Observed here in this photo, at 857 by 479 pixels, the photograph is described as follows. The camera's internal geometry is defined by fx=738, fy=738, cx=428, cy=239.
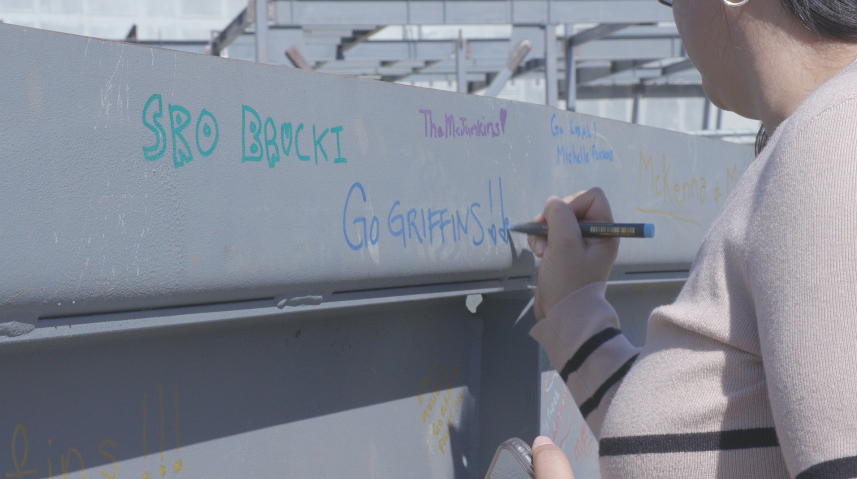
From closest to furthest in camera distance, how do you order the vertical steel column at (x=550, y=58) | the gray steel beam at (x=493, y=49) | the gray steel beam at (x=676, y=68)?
the vertical steel column at (x=550, y=58) → the gray steel beam at (x=493, y=49) → the gray steel beam at (x=676, y=68)

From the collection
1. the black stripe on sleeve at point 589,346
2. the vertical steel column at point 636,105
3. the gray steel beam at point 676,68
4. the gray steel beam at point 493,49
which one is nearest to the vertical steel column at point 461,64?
the gray steel beam at point 493,49

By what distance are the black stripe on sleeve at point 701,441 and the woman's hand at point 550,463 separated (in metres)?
0.15

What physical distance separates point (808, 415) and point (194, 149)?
98 centimetres

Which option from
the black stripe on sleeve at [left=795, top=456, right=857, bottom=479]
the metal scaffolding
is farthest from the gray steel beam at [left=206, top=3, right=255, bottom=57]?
the black stripe on sleeve at [left=795, top=456, right=857, bottom=479]

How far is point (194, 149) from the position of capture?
1236 millimetres

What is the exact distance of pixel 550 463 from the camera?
1.01 metres

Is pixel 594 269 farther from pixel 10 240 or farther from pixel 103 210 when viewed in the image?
pixel 10 240

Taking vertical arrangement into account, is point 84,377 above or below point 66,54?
below

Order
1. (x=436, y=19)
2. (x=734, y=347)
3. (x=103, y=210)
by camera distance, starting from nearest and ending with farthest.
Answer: (x=734, y=347) < (x=103, y=210) < (x=436, y=19)

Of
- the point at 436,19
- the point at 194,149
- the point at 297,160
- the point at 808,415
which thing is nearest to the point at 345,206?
the point at 297,160

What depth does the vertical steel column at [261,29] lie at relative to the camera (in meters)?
4.37

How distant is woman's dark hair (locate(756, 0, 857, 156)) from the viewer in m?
0.79

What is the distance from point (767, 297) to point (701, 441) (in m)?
0.21

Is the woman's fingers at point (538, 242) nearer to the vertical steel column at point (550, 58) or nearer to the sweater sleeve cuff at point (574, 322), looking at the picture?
the sweater sleeve cuff at point (574, 322)
